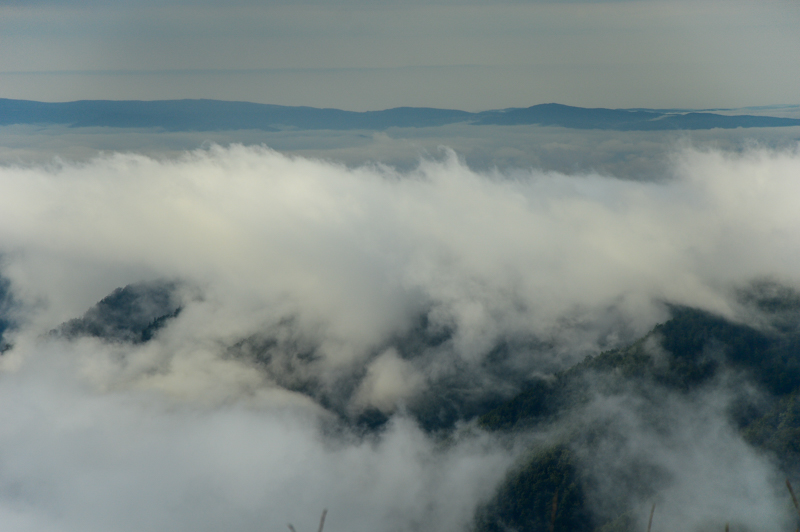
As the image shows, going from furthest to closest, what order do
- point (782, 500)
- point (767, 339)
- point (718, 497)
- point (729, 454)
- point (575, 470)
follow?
point (767, 339) → point (575, 470) → point (729, 454) → point (718, 497) → point (782, 500)

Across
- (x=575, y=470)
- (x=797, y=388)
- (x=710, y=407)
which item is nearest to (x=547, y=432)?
(x=575, y=470)

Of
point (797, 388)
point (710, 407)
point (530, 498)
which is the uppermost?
point (797, 388)

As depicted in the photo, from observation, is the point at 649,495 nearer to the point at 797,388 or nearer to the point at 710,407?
the point at 710,407

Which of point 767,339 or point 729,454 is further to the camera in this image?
point 767,339

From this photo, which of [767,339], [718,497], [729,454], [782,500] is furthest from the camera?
[767,339]

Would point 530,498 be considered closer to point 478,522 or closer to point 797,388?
point 478,522

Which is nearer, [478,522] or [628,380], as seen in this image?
[478,522]

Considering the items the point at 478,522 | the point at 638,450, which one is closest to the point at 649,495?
the point at 638,450

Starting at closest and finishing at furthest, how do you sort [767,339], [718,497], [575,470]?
[718,497]
[575,470]
[767,339]

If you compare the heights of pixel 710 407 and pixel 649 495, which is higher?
pixel 710 407
